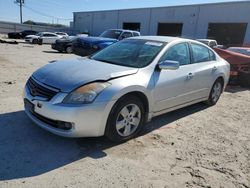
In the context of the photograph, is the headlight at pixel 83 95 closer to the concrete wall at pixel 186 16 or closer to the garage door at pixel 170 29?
the concrete wall at pixel 186 16

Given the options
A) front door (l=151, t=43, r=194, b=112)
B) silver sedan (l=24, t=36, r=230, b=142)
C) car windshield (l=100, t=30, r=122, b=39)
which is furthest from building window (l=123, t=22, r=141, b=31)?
front door (l=151, t=43, r=194, b=112)

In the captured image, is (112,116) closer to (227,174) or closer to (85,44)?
(227,174)

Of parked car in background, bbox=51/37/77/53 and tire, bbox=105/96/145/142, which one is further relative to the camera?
parked car in background, bbox=51/37/77/53

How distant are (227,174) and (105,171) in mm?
1558

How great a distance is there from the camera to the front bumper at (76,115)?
3.25 m

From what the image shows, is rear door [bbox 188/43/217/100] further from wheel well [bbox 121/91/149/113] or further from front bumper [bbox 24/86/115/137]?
front bumper [bbox 24/86/115/137]

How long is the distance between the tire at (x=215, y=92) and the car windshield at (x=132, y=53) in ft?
6.88

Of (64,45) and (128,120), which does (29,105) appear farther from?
(64,45)

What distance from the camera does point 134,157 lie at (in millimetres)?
3441

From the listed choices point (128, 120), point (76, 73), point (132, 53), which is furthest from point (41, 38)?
point (128, 120)

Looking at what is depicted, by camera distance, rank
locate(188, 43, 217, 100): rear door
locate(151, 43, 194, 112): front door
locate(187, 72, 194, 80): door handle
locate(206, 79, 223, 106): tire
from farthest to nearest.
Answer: locate(206, 79, 223, 106): tire < locate(188, 43, 217, 100): rear door < locate(187, 72, 194, 80): door handle < locate(151, 43, 194, 112): front door

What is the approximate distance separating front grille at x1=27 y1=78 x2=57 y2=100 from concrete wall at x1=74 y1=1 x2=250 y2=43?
92.5ft

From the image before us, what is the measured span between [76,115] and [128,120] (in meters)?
A: 0.91

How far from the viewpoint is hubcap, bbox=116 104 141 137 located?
3704 millimetres
